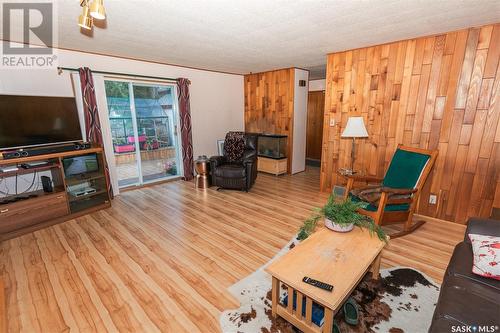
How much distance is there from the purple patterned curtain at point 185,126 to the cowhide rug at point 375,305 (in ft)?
10.4

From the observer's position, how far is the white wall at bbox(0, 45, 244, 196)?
298 cm

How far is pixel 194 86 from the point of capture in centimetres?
482

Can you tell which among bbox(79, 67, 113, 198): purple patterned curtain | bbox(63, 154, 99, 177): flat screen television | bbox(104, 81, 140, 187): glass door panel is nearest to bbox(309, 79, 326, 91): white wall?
bbox(104, 81, 140, 187): glass door panel

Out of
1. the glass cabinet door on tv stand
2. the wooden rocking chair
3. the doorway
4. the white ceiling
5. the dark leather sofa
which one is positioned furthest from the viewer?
the doorway

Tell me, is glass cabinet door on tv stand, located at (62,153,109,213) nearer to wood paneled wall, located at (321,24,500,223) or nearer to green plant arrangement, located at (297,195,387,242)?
green plant arrangement, located at (297,195,387,242)

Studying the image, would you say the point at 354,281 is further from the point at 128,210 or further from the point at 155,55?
the point at 155,55

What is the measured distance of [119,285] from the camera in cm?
191

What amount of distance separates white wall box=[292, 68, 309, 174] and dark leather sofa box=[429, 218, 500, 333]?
3.81 meters

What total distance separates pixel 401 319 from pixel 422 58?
→ 3.00 meters

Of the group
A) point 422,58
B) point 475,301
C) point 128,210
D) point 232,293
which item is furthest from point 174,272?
point 422,58

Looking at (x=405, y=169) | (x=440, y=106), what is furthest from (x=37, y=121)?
(x=440, y=106)

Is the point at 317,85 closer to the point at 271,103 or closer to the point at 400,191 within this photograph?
the point at 271,103

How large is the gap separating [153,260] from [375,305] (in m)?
1.93

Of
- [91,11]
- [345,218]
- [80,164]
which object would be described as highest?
[91,11]
